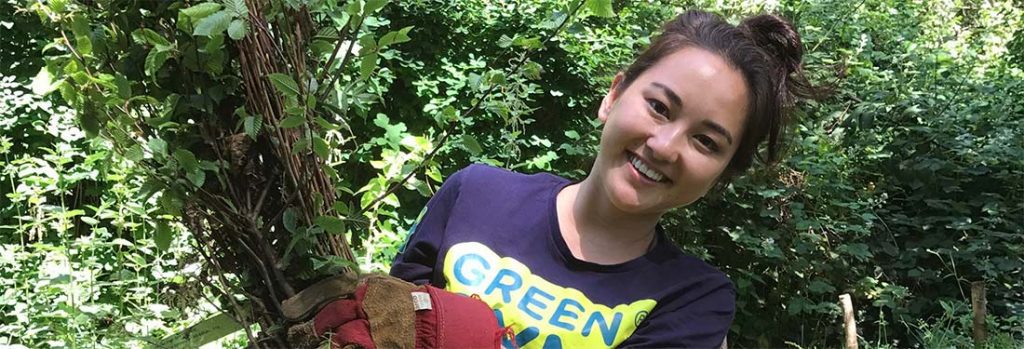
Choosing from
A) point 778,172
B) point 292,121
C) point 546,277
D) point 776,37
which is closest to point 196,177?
point 292,121

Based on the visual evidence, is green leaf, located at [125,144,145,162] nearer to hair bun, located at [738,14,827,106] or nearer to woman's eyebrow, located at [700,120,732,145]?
woman's eyebrow, located at [700,120,732,145]

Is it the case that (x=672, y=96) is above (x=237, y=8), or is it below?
below

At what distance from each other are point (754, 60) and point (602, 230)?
0.42m

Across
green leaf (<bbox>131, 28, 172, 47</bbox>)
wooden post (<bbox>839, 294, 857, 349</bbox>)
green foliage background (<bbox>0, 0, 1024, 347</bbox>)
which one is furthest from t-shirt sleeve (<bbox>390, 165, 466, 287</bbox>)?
wooden post (<bbox>839, 294, 857, 349</bbox>)

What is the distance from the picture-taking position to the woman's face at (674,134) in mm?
1280

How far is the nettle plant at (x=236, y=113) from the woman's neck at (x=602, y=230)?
47 cm

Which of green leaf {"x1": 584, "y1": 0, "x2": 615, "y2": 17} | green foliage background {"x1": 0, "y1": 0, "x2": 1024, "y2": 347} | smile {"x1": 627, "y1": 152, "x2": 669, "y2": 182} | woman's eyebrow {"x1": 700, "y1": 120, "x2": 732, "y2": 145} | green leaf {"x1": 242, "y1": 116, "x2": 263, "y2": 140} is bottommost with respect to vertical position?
green foliage background {"x1": 0, "y1": 0, "x2": 1024, "y2": 347}

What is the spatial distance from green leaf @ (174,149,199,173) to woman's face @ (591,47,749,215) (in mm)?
702

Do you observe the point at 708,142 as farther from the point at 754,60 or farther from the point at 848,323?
the point at 848,323

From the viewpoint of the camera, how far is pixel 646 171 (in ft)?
4.26

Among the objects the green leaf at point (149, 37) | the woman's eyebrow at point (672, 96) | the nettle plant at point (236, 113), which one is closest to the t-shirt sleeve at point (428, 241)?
the nettle plant at point (236, 113)

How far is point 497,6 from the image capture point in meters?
4.55

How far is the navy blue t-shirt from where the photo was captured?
131 cm

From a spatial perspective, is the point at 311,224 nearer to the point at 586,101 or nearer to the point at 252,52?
the point at 252,52
